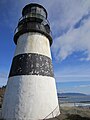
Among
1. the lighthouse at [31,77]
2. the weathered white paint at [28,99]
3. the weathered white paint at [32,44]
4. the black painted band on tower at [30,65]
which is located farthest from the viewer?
the weathered white paint at [32,44]

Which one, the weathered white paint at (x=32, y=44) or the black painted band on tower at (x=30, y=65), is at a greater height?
the weathered white paint at (x=32, y=44)

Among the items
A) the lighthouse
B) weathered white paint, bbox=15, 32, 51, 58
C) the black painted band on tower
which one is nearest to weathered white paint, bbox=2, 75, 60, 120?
the lighthouse

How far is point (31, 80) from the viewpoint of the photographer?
1130 cm

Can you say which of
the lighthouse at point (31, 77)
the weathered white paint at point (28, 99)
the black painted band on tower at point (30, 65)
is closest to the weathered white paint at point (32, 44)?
the lighthouse at point (31, 77)

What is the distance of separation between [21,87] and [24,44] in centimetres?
362

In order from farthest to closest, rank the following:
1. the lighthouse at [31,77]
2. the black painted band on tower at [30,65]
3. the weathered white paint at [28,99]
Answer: the black painted band on tower at [30,65] < the lighthouse at [31,77] < the weathered white paint at [28,99]

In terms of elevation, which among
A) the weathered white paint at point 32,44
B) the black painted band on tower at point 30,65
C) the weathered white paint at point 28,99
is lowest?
the weathered white paint at point 28,99

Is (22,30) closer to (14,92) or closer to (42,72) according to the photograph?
(42,72)

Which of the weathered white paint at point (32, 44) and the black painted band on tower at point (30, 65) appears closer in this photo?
the black painted band on tower at point (30, 65)

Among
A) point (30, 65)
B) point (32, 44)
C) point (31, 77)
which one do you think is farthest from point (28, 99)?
point (32, 44)

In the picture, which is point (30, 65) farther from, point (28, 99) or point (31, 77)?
point (28, 99)

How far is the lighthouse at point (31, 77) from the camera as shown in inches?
427

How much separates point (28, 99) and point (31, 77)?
5.23ft

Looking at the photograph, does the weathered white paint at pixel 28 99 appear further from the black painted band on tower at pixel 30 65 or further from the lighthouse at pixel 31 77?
the black painted band on tower at pixel 30 65
